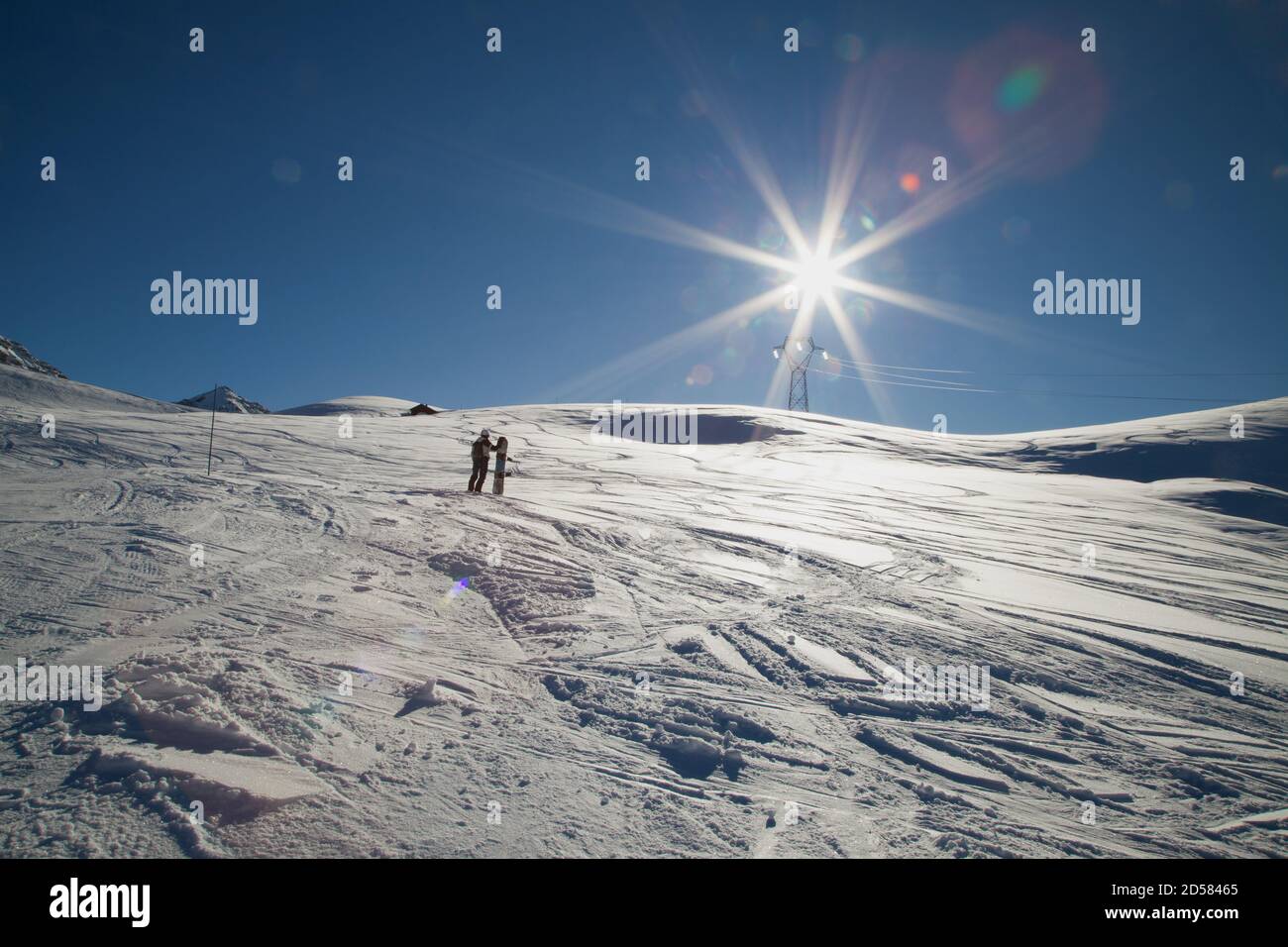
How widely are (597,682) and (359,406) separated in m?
46.8

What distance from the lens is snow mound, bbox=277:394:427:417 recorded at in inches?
1642

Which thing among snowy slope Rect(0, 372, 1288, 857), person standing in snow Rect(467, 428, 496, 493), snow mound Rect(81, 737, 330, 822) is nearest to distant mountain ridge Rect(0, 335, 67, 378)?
snowy slope Rect(0, 372, 1288, 857)

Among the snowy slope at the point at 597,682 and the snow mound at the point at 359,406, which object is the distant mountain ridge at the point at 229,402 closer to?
the snow mound at the point at 359,406

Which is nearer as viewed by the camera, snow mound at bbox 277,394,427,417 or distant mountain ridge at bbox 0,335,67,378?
snow mound at bbox 277,394,427,417

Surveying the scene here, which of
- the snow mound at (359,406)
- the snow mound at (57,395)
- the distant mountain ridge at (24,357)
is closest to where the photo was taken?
the snow mound at (57,395)

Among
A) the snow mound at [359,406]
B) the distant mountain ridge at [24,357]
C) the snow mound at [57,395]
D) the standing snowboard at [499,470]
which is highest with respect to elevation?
the distant mountain ridge at [24,357]

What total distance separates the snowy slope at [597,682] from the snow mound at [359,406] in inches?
1332

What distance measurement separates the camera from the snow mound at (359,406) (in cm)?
4172

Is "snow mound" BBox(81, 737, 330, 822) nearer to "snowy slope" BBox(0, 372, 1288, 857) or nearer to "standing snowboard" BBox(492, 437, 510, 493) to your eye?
"snowy slope" BBox(0, 372, 1288, 857)

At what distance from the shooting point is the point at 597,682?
3969mm

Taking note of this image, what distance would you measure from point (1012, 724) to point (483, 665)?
3596mm

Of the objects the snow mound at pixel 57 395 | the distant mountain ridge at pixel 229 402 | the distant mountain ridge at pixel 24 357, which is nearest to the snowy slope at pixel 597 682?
the snow mound at pixel 57 395

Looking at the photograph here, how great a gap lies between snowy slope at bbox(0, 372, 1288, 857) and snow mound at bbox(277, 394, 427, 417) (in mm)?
33843
